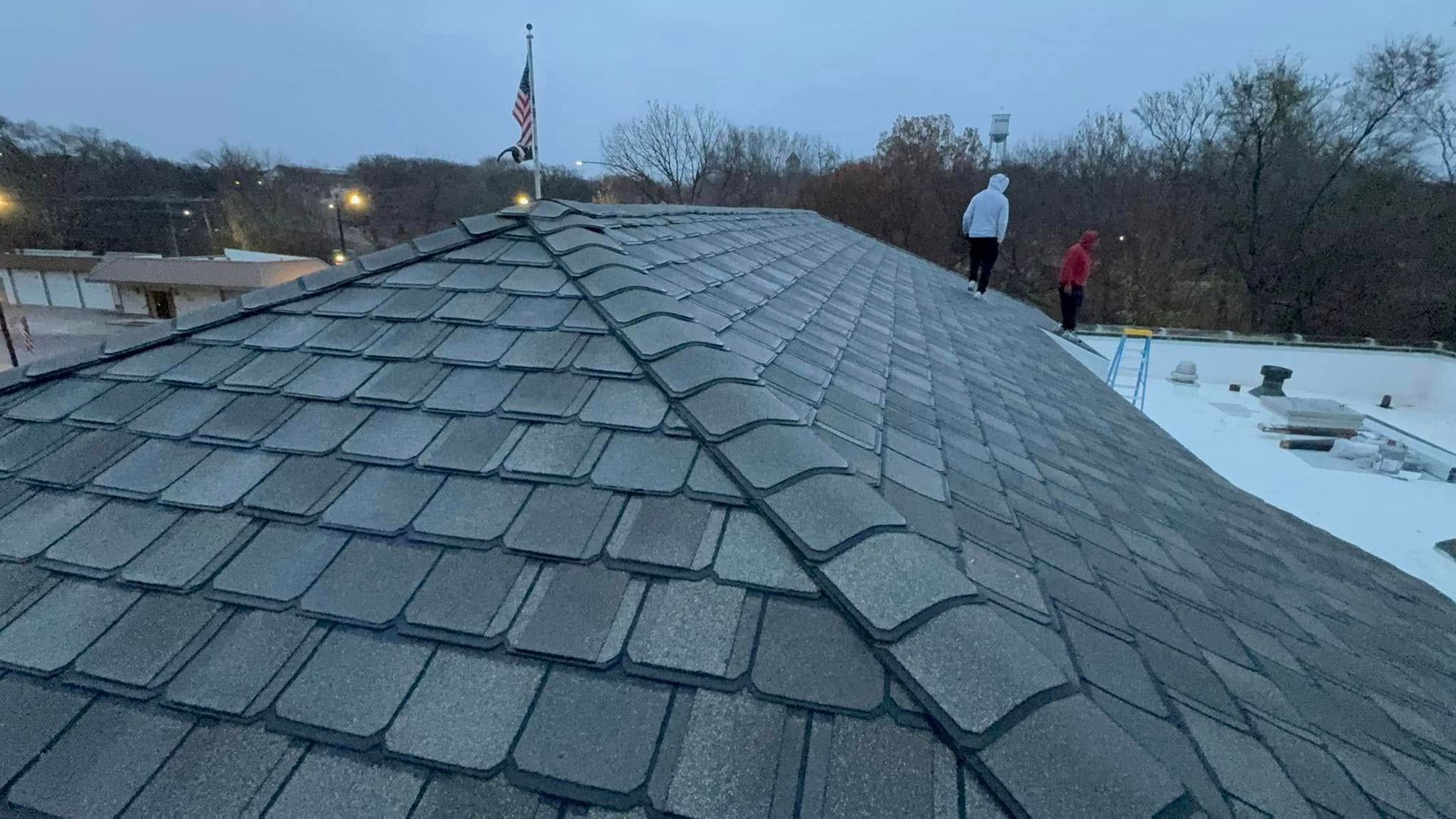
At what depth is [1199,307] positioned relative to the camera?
27219 mm

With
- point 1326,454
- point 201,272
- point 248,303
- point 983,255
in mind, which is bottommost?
point 1326,454

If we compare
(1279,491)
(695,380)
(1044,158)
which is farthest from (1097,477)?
(1044,158)

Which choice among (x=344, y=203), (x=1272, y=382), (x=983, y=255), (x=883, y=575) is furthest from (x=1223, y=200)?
(x=344, y=203)

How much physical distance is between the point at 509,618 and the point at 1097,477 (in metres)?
3.59

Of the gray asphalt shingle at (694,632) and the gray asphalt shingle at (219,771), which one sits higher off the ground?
the gray asphalt shingle at (694,632)

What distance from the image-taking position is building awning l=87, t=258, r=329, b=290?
25.3m

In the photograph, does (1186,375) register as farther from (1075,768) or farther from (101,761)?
(101,761)

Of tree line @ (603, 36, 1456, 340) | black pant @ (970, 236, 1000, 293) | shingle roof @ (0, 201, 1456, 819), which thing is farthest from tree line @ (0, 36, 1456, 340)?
shingle roof @ (0, 201, 1456, 819)

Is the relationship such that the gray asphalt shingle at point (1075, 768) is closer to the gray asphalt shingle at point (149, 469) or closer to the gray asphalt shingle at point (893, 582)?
the gray asphalt shingle at point (893, 582)

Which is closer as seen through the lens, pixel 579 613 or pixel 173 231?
pixel 579 613

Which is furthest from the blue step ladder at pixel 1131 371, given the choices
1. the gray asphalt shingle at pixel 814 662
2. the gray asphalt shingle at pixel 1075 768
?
the gray asphalt shingle at pixel 814 662

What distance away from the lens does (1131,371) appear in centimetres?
1806

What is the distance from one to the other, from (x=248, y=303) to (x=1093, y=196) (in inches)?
1400

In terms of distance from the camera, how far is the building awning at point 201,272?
2533cm
